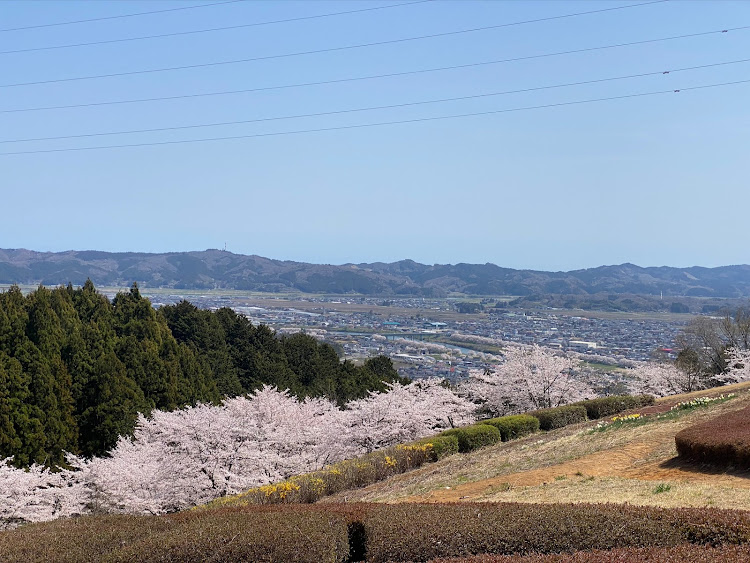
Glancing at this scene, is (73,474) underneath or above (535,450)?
underneath

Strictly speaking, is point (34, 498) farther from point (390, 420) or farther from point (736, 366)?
point (736, 366)

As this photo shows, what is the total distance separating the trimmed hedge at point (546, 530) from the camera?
6.44 metres

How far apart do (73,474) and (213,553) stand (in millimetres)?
19327

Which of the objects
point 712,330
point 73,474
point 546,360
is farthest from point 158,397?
point 712,330

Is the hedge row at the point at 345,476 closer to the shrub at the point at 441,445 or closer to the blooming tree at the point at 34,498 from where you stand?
the shrub at the point at 441,445

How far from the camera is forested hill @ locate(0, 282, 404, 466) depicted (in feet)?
89.0

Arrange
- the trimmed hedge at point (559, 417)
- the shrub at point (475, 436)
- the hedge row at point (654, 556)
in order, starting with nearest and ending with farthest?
the hedge row at point (654, 556), the shrub at point (475, 436), the trimmed hedge at point (559, 417)

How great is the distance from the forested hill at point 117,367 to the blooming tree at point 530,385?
23.4 ft

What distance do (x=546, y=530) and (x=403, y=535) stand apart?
144 centimetres

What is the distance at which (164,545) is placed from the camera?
23.3ft

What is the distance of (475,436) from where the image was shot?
63.6ft

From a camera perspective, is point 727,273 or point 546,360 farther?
point 727,273

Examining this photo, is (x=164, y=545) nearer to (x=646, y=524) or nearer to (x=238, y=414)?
(x=646, y=524)

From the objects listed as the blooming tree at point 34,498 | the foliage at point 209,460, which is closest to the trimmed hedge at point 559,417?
the foliage at point 209,460
